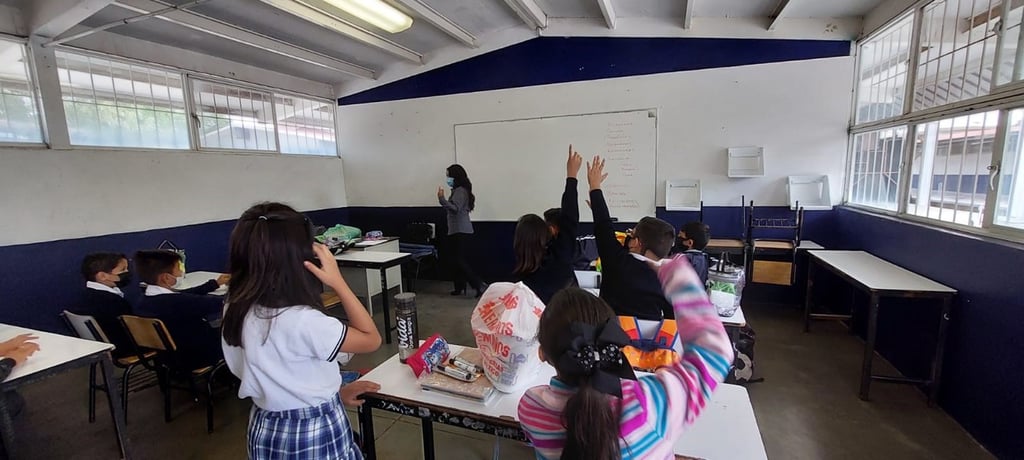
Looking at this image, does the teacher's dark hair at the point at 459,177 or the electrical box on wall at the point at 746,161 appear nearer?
the electrical box on wall at the point at 746,161

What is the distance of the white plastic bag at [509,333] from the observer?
4.27 ft

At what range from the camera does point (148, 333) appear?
2.41 metres

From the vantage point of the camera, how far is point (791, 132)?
410cm

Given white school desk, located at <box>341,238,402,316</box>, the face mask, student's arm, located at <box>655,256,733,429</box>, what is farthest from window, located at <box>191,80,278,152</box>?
student's arm, located at <box>655,256,733,429</box>

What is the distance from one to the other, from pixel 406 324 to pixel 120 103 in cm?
407

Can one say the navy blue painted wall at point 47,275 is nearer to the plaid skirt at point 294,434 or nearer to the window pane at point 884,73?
the plaid skirt at point 294,434

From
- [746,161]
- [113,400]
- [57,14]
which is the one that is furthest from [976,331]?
[57,14]

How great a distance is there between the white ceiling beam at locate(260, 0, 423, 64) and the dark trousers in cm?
220

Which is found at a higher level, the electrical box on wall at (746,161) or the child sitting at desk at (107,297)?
the electrical box on wall at (746,161)

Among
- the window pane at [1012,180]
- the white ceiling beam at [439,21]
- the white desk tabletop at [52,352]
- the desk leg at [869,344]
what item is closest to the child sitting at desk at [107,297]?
the white desk tabletop at [52,352]

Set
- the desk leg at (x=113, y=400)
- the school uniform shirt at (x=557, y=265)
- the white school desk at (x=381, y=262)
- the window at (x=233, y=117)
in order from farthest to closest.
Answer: the window at (x=233, y=117) → the white school desk at (x=381, y=262) → the school uniform shirt at (x=557, y=265) → the desk leg at (x=113, y=400)

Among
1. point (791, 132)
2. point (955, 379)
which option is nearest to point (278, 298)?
point (955, 379)

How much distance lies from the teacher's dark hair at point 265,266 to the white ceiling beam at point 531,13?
136 inches

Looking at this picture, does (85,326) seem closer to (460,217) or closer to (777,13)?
(460,217)
